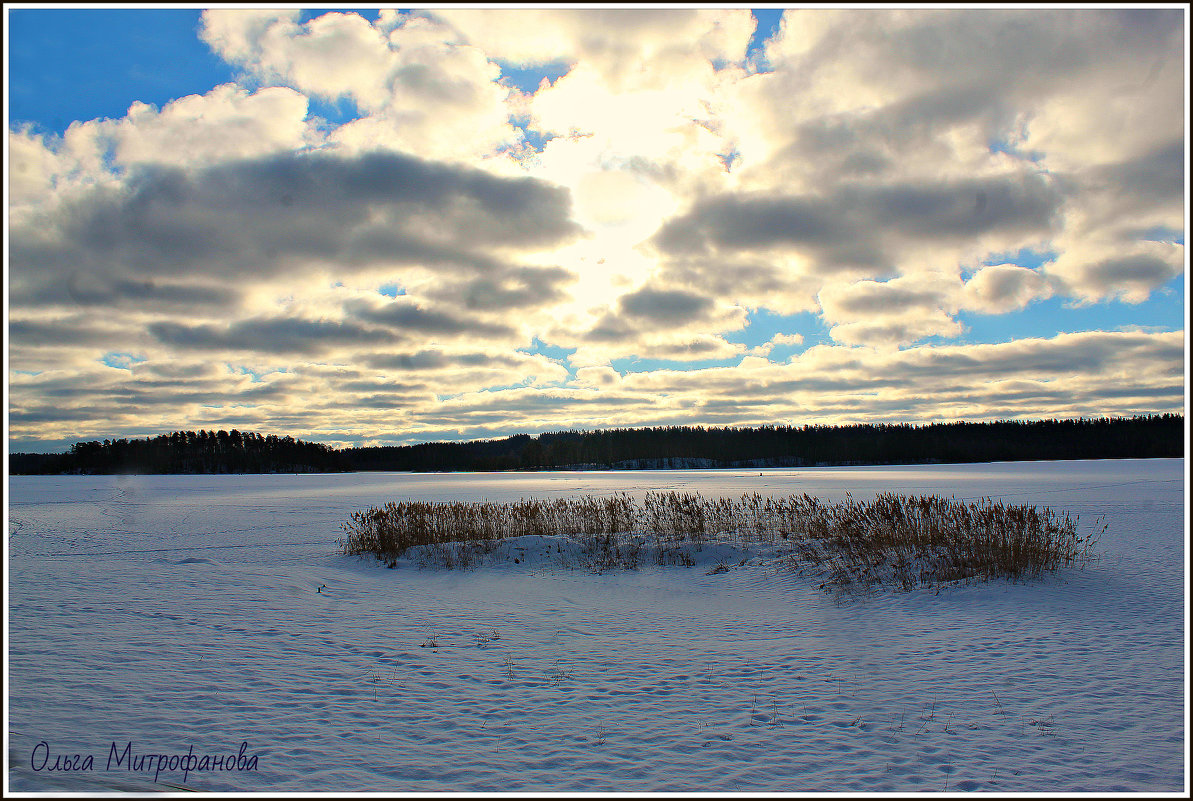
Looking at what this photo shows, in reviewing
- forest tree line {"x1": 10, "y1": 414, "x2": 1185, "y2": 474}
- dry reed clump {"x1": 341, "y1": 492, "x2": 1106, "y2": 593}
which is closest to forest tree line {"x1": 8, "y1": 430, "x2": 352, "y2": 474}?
forest tree line {"x1": 10, "y1": 414, "x2": 1185, "y2": 474}

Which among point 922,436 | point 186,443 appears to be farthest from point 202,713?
point 186,443

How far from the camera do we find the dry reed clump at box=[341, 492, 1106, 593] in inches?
590

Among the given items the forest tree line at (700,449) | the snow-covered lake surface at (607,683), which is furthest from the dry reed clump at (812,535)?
the forest tree line at (700,449)

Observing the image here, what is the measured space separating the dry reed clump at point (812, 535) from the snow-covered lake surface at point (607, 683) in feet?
3.29

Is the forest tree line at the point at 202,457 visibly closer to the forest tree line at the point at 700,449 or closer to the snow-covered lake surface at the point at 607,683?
the forest tree line at the point at 700,449

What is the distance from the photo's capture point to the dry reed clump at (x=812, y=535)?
1498 cm

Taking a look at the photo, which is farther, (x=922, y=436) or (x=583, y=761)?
(x=922, y=436)

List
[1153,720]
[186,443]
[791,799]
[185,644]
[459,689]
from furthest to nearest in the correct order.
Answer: [186,443]
[185,644]
[459,689]
[1153,720]
[791,799]

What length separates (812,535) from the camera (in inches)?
755

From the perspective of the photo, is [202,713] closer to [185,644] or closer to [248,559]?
[185,644]

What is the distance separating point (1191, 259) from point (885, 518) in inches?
495

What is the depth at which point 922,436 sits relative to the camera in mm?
156500

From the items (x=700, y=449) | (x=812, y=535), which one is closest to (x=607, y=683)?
(x=812, y=535)

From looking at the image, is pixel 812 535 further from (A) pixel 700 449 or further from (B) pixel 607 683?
(A) pixel 700 449
